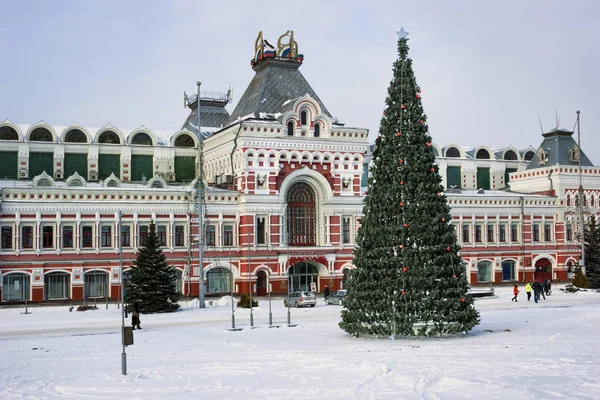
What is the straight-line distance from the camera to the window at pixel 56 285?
182 feet

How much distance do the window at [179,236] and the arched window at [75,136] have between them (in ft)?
41.7

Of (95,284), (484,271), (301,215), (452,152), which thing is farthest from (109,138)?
(452,152)

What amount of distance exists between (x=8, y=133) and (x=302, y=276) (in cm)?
2619

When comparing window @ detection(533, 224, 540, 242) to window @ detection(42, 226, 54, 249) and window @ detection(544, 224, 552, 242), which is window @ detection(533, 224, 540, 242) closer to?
window @ detection(544, 224, 552, 242)

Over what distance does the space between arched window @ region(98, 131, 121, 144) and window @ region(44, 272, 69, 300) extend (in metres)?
14.6

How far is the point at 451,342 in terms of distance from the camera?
26.8m

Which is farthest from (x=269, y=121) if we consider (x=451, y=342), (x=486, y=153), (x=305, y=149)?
(x=451, y=342)

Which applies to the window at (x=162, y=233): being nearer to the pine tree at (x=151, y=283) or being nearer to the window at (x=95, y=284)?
the window at (x=95, y=284)

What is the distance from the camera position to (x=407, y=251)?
90.7ft

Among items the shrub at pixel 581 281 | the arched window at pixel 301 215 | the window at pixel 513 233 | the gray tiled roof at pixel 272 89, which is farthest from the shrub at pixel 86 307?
the window at pixel 513 233

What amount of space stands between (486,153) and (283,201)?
30176 mm

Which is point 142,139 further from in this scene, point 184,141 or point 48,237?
point 48,237

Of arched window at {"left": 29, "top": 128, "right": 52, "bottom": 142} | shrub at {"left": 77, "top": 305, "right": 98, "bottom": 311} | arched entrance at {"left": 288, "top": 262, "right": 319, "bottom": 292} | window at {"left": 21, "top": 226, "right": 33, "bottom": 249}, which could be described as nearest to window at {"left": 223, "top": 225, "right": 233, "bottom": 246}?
arched entrance at {"left": 288, "top": 262, "right": 319, "bottom": 292}

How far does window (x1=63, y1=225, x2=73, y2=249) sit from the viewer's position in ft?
183
